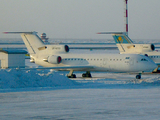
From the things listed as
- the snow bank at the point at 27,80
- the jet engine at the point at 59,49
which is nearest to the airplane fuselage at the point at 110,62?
the jet engine at the point at 59,49

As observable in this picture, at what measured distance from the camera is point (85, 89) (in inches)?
785

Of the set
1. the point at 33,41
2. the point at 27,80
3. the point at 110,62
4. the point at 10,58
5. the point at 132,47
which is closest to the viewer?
the point at 27,80

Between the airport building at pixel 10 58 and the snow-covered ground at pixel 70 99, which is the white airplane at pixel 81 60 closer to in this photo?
the airport building at pixel 10 58

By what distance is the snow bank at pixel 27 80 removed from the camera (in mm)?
20000

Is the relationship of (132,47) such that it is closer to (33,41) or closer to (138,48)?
(138,48)

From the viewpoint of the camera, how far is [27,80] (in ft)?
67.6

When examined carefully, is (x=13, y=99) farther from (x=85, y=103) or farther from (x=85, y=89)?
(x=85, y=89)

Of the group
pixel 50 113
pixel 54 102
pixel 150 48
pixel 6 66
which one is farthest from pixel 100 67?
pixel 50 113

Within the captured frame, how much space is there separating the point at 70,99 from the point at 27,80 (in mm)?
5196

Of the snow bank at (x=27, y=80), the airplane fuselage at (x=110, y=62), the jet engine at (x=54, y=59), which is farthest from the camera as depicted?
the jet engine at (x=54, y=59)

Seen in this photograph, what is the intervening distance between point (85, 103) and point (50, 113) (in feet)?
8.62

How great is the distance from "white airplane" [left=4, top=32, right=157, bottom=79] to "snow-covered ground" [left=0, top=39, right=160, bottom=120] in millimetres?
3255

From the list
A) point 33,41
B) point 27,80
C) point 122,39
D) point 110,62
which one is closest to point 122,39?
point 122,39

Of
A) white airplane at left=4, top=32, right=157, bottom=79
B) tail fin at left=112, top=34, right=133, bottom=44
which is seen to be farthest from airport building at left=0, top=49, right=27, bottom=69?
tail fin at left=112, top=34, right=133, bottom=44
